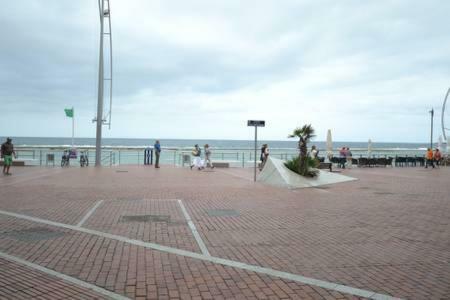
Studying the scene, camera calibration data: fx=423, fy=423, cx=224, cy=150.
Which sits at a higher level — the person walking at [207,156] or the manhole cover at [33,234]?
the person walking at [207,156]

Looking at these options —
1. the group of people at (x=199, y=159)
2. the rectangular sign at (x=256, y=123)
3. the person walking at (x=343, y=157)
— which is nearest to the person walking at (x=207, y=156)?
the group of people at (x=199, y=159)

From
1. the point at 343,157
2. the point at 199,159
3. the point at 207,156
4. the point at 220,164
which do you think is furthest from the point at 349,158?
the point at 199,159

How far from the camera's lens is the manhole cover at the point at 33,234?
686 cm

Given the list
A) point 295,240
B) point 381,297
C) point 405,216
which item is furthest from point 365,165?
point 381,297

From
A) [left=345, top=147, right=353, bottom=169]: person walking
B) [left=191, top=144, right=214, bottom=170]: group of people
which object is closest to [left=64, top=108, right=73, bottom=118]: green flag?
[left=191, top=144, right=214, bottom=170]: group of people

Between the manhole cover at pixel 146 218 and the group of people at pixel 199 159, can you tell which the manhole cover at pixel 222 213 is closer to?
the manhole cover at pixel 146 218

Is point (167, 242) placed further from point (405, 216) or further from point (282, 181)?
A: point (282, 181)

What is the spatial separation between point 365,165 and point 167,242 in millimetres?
26846

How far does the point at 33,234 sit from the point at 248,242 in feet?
11.9

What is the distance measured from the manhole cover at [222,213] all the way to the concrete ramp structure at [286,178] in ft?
18.7

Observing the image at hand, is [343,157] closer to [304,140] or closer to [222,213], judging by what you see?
[304,140]

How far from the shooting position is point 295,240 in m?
6.97

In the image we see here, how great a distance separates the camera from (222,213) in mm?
9484

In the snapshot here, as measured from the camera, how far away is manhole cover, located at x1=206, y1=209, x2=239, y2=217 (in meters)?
9.24
